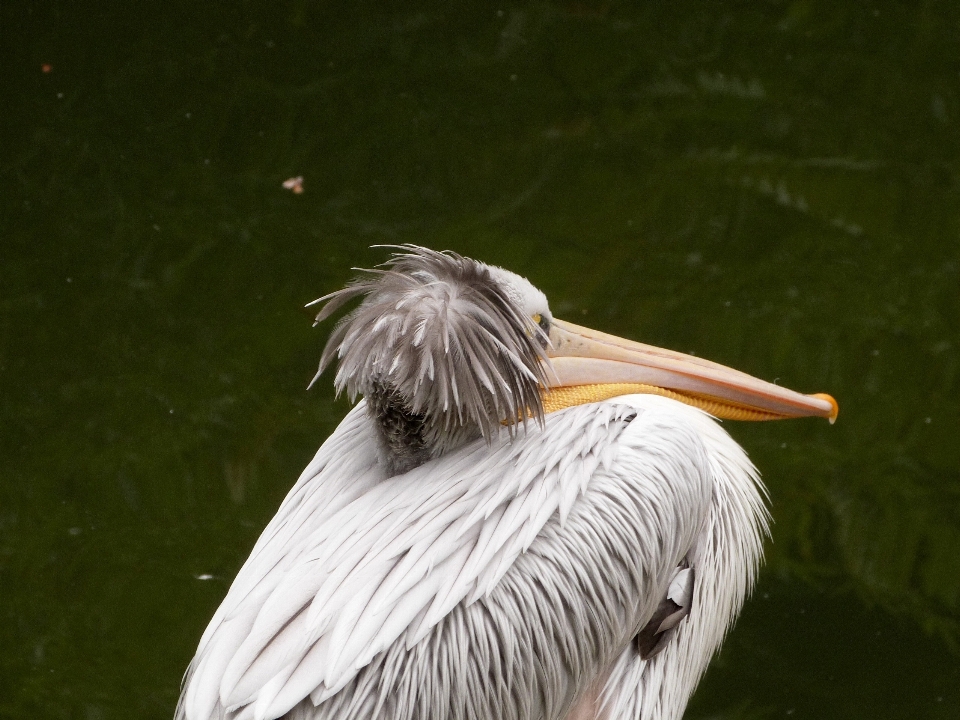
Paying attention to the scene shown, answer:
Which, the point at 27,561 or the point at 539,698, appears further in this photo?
the point at 27,561

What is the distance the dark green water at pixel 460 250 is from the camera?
10.4ft

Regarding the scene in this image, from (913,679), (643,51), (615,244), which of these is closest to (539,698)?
(913,679)

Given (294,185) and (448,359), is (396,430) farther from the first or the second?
(294,185)

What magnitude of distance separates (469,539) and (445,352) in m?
0.29

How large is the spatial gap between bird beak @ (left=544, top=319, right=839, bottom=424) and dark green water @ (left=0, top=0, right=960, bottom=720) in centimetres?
100

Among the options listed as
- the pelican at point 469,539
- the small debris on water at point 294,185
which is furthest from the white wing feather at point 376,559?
the small debris on water at point 294,185

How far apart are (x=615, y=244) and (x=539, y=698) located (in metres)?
2.13

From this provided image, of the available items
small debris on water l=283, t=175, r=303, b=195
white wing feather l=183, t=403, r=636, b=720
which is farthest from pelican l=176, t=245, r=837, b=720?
small debris on water l=283, t=175, r=303, b=195

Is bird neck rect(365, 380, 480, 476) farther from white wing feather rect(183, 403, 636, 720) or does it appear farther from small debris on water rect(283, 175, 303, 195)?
small debris on water rect(283, 175, 303, 195)

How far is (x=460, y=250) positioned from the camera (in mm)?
3760

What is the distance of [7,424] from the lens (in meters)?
3.53

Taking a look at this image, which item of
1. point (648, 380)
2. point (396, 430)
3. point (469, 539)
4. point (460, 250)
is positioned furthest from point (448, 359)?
point (460, 250)

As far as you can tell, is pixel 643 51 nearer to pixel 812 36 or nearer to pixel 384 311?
pixel 812 36

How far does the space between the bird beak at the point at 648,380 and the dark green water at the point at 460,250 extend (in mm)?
1005
